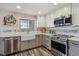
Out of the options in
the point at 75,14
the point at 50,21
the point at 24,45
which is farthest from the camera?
the point at 24,45

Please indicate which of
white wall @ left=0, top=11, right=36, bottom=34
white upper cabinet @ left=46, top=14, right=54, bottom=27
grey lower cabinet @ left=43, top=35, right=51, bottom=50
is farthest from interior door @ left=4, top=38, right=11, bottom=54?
white upper cabinet @ left=46, top=14, right=54, bottom=27

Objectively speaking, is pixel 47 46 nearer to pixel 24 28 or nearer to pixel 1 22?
pixel 24 28

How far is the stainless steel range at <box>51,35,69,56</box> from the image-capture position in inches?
77.8

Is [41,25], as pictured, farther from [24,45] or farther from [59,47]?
[24,45]

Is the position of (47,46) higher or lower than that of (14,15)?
lower

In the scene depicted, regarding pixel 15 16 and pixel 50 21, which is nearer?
pixel 15 16

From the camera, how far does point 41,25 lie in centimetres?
238

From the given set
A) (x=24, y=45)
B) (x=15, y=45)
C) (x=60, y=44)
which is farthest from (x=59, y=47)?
(x=15, y=45)

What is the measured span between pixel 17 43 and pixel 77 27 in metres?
1.64

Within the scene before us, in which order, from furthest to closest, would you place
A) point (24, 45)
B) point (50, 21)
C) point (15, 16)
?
point (24, 45) < point (50, 21) < point (15, 16)

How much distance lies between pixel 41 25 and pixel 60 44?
696 mm

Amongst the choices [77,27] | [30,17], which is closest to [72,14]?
[77,27]

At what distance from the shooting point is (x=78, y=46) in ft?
5.50

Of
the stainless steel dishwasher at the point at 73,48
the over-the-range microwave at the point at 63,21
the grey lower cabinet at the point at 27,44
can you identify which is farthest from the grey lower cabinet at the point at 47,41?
the stainless steel dishwasher at the point at 73,48
